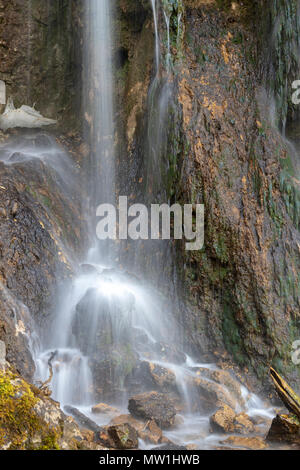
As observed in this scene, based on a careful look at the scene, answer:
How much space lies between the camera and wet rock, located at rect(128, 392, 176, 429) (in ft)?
16.3

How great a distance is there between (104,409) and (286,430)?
2069mm

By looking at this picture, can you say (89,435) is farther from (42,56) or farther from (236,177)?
(42,56)

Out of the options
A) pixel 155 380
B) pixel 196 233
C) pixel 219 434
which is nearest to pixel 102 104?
pixel 196 233

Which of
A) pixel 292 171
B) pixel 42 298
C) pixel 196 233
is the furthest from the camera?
pixel 292 171

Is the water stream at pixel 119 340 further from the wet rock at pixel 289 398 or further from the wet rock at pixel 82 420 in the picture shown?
the wet rock at pixel 289 398

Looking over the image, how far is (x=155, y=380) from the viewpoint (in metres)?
5.83

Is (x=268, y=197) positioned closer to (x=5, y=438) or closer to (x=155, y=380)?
(x=155, y=380)

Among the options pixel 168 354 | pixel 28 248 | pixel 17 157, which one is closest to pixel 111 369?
pixel 168 354

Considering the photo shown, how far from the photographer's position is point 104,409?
5285 millimetres

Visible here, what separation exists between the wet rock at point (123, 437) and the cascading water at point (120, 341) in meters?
0.70

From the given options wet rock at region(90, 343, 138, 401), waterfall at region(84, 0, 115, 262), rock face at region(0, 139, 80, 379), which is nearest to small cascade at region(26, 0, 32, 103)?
waterfall at region(84, 0, 115, 262)

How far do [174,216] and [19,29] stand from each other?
7371 mm

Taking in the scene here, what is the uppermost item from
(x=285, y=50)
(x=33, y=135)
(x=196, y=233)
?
(x=285, y=50)

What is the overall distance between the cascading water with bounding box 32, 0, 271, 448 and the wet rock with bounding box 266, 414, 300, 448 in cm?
68
